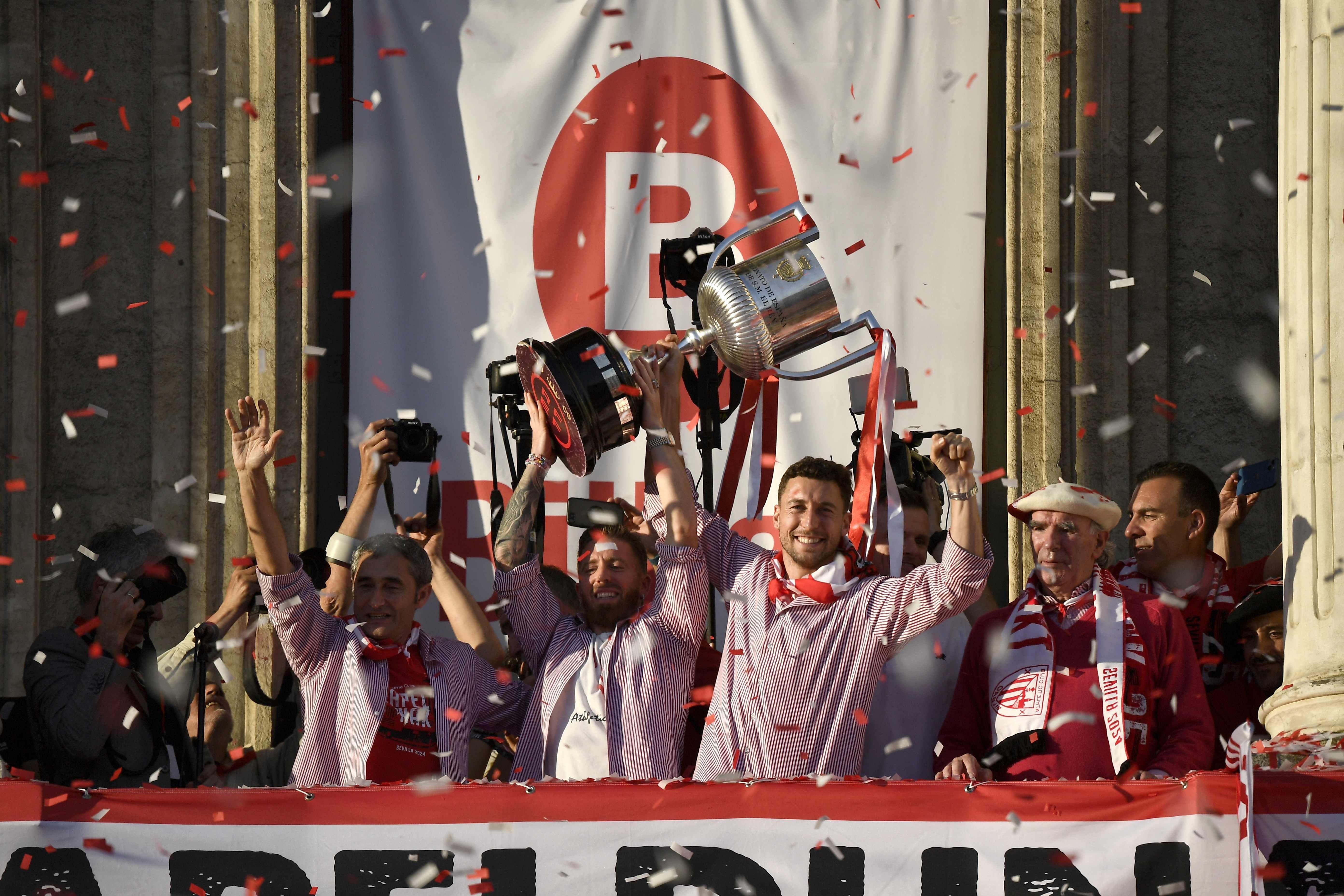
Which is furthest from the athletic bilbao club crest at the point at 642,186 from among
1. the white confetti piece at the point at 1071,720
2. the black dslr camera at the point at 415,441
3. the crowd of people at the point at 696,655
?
the white confetti piece at the point at 1071,720

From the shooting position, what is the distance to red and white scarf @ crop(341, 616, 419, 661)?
557cm

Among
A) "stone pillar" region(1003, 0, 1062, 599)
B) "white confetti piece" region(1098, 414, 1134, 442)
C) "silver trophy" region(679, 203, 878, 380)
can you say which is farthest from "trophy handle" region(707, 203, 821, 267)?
"white confetti piece" region(1098, 414, 1134, 442)

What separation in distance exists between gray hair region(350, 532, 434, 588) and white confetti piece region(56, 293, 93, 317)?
3.45 meters

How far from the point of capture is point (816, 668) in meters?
5.23

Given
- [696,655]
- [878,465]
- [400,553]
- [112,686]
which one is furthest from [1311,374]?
[112,686]

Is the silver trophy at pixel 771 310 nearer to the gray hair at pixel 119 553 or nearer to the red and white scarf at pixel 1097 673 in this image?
the red and white scarf at pixel 1097 673

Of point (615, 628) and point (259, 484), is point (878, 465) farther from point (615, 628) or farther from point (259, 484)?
point (259, 484)

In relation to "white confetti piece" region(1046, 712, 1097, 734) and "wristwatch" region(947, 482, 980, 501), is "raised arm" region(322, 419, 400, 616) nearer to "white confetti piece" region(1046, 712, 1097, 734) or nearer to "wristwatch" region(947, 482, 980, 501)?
"wristwatch" region(947, 482, 980, 501)

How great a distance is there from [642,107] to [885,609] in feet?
12.7

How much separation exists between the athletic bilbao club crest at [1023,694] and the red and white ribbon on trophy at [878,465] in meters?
0.49

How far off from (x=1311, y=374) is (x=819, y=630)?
174cm

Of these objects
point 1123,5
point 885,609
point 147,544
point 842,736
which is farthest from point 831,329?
point 1123,5

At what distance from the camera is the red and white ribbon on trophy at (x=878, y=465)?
5348mm

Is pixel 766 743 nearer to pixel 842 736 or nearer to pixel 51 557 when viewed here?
pixel 842 736
